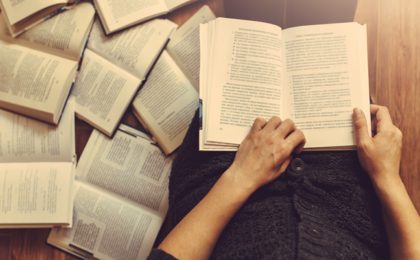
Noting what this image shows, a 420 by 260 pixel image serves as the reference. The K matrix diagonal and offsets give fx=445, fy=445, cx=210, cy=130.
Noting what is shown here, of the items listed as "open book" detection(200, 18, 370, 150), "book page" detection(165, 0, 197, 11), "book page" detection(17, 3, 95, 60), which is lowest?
"open book" detection(200, 18, 370, 150)

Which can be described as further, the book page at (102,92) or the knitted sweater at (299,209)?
the book page at (102,92)

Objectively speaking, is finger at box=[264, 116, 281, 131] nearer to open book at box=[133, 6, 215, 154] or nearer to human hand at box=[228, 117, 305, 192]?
human hand at box=[228, 117, 305, 192]

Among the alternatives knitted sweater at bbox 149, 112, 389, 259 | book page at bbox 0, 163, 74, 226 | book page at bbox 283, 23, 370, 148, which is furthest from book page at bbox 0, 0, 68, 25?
book page at bbox 283, 23, 370, 148

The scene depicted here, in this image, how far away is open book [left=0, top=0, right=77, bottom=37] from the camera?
0.98 metres

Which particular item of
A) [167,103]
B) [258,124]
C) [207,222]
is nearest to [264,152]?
[258,124]

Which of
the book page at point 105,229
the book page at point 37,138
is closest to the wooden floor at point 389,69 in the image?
the book page at point 105,229

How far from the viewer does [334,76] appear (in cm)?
81

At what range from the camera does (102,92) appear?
40.6 inches

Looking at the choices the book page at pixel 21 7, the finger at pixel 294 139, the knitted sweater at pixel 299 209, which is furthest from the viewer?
the book page at pixel 21 7

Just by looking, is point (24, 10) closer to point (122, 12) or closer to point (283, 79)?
point (122, 12)

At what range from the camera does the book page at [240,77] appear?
809mm

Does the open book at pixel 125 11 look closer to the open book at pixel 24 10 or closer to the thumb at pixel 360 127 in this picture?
the open book at pixel 24 10

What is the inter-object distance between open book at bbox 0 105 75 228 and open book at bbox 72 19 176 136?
59 millimetres

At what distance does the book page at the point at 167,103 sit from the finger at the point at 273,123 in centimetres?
28
